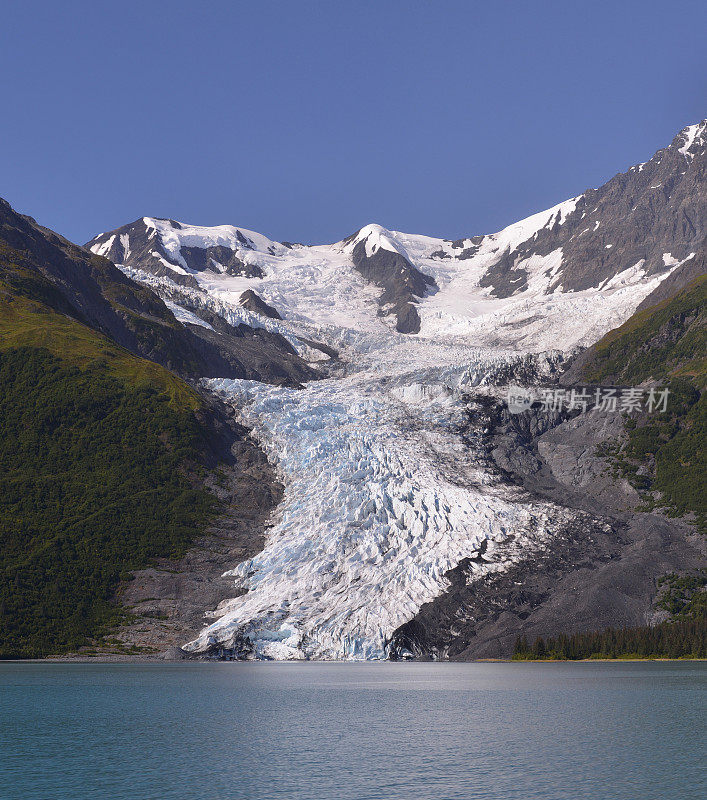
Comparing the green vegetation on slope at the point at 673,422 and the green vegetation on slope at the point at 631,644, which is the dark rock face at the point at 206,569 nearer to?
the green vegetation on slope at the point at 631,644

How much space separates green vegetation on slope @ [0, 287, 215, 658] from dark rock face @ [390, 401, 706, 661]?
46999 millimetres

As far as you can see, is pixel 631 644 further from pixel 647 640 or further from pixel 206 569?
pixel 206 569

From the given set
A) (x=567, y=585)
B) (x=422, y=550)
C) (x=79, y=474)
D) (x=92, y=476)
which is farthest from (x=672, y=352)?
(x=79, y=474)

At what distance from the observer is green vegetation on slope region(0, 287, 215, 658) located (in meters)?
118

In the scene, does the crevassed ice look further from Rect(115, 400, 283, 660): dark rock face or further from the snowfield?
Rect(115, 400, 283, 660): dark rock face

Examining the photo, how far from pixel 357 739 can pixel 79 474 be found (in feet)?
359

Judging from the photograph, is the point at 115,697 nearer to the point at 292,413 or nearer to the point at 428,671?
the point at 428,671

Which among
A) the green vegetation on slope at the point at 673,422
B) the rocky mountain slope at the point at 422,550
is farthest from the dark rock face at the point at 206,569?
the green vegetation on slope at the point at 673,422

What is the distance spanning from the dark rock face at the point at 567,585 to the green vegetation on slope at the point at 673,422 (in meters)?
5.13

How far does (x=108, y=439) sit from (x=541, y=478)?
3393 inches

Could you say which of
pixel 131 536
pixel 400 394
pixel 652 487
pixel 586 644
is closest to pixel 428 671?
pixel 586 644

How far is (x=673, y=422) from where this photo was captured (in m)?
160

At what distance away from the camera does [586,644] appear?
10775 centimetres

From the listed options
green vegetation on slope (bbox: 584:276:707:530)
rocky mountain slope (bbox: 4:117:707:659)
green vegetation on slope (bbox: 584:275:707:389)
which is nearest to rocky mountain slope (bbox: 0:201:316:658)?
rocky mountain slope (bbox: 4:117:707:659)
